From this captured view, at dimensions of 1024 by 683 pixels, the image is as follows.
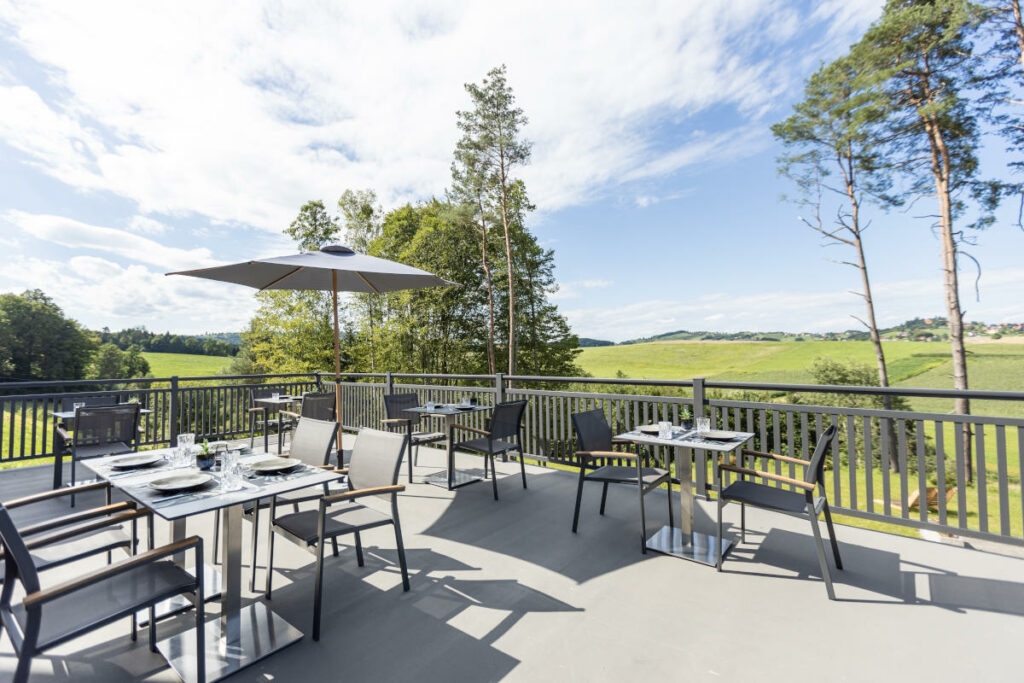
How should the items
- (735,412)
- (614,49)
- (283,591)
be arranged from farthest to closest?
(614,49) → (735,412) → (283,591)

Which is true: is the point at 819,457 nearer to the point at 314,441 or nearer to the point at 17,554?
the point at 314,441

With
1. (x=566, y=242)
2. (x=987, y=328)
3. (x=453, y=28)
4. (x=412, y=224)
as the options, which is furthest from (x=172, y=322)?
(x=987, y=328)

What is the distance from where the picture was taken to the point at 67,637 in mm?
1387

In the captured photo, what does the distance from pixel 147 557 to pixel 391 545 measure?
1749mm

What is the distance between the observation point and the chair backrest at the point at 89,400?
493cm

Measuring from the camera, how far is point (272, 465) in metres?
2.38

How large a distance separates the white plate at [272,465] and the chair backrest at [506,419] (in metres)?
2.02

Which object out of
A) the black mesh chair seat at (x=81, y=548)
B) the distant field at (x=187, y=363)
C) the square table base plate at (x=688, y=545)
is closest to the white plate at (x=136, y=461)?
the black mesh chair seat at (x=81, y=548)

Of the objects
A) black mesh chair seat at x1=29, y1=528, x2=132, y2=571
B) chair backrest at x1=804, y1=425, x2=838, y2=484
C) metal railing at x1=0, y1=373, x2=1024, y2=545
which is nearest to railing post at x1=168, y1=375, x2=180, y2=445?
metal railing at x1=0, y1=373, x2=1024, y2=545

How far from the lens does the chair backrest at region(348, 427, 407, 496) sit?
98.0 inches

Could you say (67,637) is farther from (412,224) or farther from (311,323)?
(311,323)

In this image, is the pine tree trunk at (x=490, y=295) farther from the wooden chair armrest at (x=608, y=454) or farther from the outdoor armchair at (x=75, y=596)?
the outdoor armchair at (x=75, y=596)

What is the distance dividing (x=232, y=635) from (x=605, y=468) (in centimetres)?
250

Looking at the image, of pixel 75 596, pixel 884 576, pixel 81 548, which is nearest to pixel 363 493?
pixel 75 596
